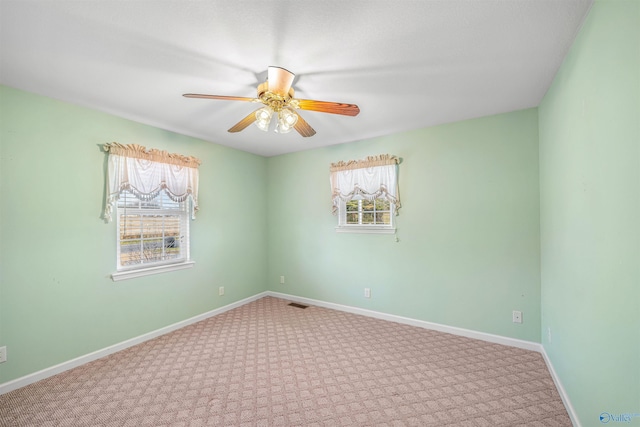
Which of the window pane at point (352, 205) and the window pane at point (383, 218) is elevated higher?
the window pane at point (352, 205)

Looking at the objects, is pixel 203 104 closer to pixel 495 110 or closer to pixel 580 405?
pixel 495 110

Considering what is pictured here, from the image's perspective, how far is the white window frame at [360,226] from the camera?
3438mm

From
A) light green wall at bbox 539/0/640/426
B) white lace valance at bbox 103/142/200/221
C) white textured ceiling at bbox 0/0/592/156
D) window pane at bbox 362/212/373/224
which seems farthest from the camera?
window pane at bbox 362/212/373/224

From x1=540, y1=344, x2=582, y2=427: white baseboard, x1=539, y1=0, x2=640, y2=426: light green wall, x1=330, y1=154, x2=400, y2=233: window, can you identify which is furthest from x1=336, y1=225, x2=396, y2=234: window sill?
x1=540, y1=344, x2=582, y2=427: white baseboard

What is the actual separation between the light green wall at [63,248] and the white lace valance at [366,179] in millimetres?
1990

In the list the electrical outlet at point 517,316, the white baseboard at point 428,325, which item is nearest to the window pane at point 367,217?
the white baseboard at point 428,325

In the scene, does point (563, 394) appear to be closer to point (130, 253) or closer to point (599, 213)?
point (599, 213)

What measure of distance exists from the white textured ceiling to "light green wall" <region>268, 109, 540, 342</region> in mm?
551

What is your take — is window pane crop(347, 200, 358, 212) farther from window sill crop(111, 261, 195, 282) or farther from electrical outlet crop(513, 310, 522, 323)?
window sill crop(111, 261, 195, 282)

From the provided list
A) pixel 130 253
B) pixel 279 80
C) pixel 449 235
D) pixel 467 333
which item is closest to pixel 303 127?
pixel 279 80

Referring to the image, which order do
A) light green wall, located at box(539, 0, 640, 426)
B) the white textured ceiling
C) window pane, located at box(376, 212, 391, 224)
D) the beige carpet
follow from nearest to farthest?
1. light green wall, located at box(539, 0, 640, 426)
2. the white textured ceiling
3. the beige carpet
4. window pane, located at box(376, 212, 391, 224)

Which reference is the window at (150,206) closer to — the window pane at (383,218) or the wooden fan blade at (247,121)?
the wooden fan blade at (247,121)

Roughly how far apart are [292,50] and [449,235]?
2.53 meters

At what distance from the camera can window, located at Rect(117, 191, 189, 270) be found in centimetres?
281
